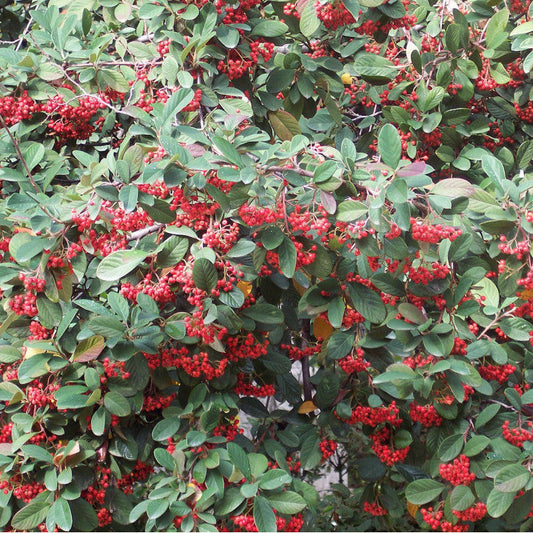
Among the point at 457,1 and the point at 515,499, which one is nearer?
the point at 515,499

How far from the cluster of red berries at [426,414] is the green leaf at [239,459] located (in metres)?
0.59

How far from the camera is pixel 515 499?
2326 millimetres

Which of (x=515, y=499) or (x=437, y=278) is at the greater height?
(x=437, y=278)

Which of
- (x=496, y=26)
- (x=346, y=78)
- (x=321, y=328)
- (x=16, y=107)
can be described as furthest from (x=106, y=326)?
(x=496, y=26)

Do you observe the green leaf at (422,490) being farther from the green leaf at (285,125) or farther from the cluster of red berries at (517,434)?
the green leaf at (285,125)

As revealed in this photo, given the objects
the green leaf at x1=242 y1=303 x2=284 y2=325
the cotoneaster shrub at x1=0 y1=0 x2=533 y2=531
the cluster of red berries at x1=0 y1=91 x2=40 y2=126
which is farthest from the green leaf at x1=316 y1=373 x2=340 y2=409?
the cluster of red berries at x1=0 y1=91 x2=40 y2=126

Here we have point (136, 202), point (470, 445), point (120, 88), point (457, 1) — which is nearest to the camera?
point (136, 202)

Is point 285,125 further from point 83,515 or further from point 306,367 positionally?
point 83,515

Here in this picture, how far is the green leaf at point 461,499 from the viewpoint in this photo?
2.29 m

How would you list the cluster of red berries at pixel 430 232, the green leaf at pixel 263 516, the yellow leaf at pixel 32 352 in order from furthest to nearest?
the yellow leaf at pixel 32 352
the green leaf at pixel 263 516
the cluster of red berries at pixel 430 232

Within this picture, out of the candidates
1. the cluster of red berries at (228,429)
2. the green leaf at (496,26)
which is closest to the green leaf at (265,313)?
the cluster of red berries at (228,429)

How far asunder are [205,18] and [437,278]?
1.16 meters

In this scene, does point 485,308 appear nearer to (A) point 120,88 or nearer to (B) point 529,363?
(B) point 529,363

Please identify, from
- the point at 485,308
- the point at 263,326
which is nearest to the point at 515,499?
the point at 485,308
